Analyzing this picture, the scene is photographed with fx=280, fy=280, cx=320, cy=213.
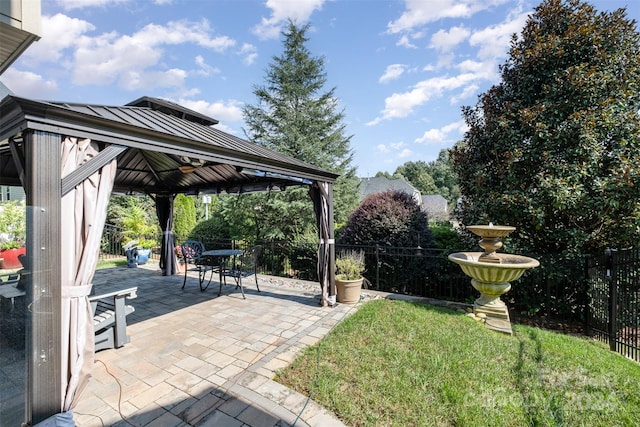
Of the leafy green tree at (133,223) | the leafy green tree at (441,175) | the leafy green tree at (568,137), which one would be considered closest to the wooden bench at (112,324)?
the leafy green tree at (568,137)

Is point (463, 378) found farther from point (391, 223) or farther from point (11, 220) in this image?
point (11, 220)

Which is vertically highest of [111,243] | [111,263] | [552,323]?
[111,243]

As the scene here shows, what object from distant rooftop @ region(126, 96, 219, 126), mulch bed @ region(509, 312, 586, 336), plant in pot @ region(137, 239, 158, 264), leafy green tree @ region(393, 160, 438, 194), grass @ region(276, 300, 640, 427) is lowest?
mulch bed @ region(509, 312, 586, 336)

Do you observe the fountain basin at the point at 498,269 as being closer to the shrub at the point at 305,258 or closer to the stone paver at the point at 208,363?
the stone paver at the point at 208,363

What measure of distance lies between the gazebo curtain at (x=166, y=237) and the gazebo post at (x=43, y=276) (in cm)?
588

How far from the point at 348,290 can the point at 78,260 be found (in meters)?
3.99

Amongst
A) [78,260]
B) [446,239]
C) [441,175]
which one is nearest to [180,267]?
[78,260]

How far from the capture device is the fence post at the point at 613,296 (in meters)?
3.83

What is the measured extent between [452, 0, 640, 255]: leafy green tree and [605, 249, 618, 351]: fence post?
2.99ft

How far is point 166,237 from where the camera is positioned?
755 centimetres

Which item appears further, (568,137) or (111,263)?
(111,263)

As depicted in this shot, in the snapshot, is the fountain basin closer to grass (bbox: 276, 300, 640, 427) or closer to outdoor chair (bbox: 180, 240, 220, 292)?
grass (bbox: 276, 300, 640, 427)

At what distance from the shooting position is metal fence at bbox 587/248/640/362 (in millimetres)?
3818

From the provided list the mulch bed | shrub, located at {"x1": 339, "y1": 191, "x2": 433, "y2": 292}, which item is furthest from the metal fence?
shrub, located at {"x1": 339, "y1": 191, "x2": 433, "y2": 292}
